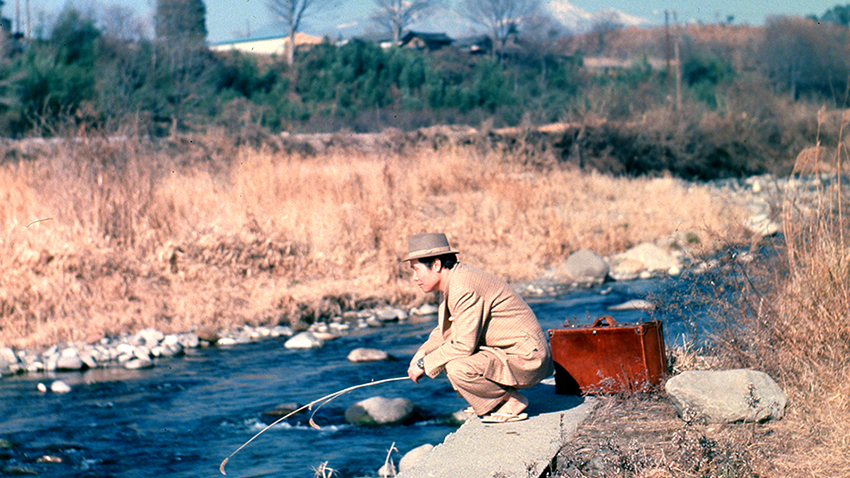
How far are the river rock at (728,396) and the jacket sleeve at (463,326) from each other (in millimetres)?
1163

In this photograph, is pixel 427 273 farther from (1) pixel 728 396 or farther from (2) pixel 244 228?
(2) pixel 244 228

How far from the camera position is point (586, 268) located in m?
13.9

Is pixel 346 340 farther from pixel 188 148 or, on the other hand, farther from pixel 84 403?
pixel 188 148

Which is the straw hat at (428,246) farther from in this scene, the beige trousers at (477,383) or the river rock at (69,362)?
the river rock at (69,362)

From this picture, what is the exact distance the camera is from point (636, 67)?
47.6m

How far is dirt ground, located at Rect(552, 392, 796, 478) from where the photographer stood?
3.83 metres

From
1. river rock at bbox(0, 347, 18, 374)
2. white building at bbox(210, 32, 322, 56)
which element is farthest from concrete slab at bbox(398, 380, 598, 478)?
white building at bbox(210, 32, 322, 56)

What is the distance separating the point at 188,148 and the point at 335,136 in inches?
157

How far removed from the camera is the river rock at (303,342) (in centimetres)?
984

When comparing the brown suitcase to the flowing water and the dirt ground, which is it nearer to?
the dirt ground

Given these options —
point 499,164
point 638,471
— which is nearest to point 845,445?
point 638,471

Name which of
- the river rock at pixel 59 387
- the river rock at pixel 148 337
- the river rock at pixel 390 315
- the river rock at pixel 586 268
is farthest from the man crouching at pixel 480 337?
the river rock at pixel 586 268

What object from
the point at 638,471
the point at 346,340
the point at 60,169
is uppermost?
the point at 60,169

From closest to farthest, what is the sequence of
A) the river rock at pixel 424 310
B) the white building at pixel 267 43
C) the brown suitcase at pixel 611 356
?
the brown suitcase at pixel 611 356 < the river rock at pixel 424 310 < the white building at pixel 267 43
